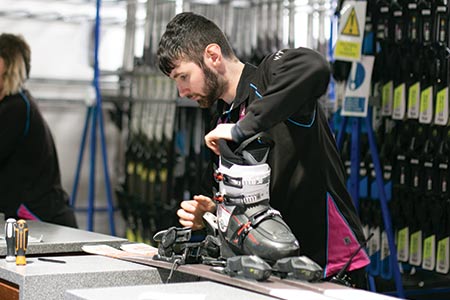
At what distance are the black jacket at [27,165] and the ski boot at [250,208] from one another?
8.06 feet

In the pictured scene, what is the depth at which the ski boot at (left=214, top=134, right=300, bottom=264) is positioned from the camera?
94.3 inches

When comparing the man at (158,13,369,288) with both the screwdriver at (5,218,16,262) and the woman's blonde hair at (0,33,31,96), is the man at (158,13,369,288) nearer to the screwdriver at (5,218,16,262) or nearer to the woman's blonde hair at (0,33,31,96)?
the screwdriver at (5,218,16,262)

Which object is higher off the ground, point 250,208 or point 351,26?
point 351,26

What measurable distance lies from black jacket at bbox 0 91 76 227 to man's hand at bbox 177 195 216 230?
6.83 feet

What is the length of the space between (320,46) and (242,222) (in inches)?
181

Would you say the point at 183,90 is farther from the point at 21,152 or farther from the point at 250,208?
the point at 21,152

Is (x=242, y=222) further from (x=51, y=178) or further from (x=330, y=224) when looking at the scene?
(x=51, y=178)

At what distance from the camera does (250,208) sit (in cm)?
247

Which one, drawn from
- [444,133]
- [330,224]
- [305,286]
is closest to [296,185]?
[330,224]

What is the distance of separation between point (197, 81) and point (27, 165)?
7.34 feet

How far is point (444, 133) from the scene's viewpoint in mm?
5504

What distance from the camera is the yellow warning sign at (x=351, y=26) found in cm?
531

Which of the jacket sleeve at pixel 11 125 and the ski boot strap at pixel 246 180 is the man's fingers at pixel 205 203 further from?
the jacket sleeve at pixel 11 125

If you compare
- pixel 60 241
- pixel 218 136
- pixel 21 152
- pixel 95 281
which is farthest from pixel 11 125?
pixel 218 136
